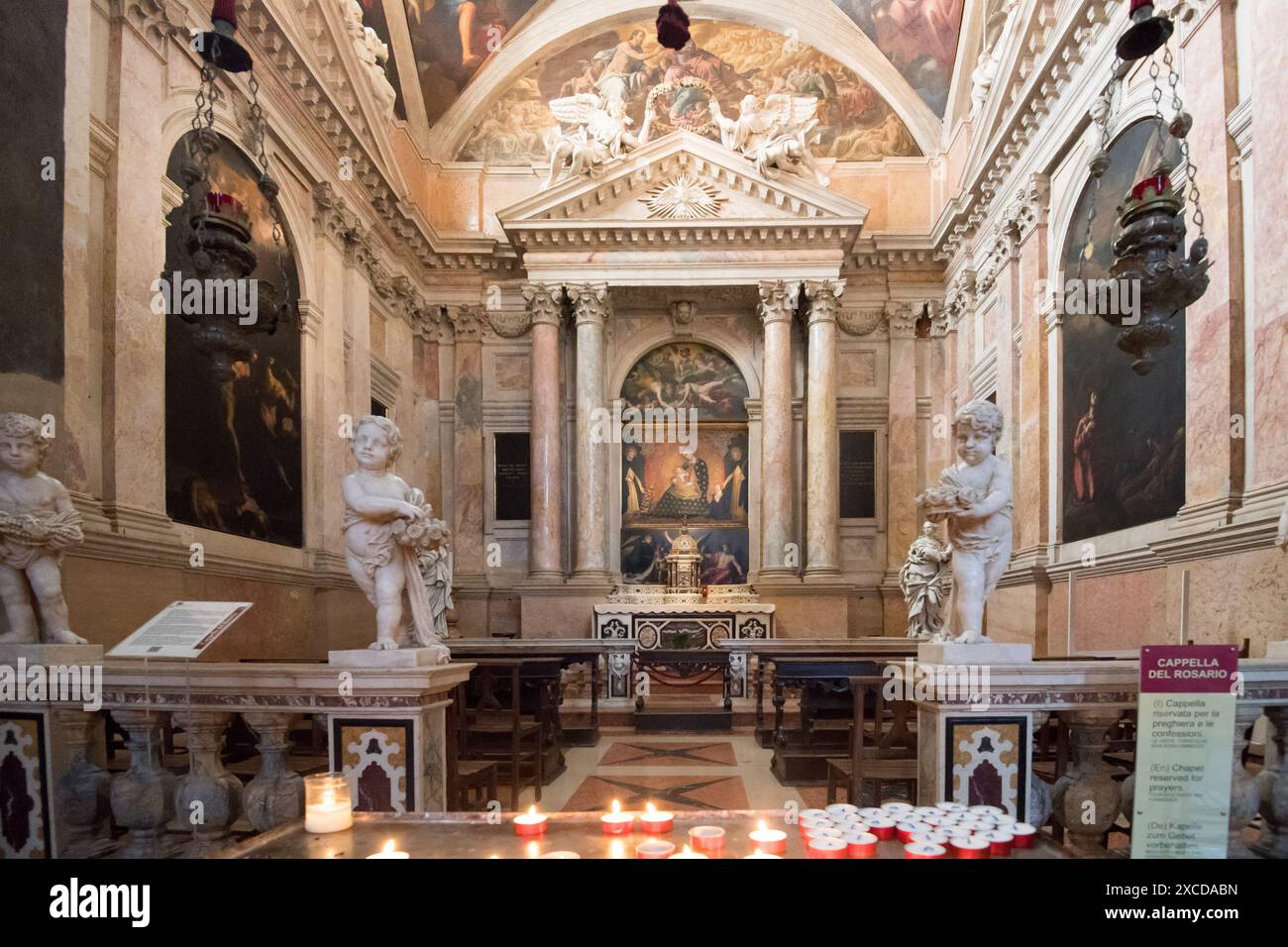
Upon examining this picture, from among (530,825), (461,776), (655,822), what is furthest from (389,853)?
(461,776)

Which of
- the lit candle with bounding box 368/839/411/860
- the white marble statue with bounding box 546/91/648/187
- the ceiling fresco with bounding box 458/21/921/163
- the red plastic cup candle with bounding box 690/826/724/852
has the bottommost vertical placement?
the lit candle with bounding box 368/839/411/860

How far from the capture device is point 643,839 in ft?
8.46

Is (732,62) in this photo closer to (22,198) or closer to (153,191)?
(153,191)

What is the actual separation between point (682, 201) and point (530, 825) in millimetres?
14768

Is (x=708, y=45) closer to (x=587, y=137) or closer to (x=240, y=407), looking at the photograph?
(x=587, y=137)

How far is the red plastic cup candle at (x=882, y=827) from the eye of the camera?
254 cm

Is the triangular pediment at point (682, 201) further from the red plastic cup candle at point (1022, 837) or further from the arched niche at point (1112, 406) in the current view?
the red plastic cup candle at point (1022, 837)

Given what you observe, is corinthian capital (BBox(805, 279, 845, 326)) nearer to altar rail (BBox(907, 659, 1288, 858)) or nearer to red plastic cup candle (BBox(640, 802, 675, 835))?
altar rail (BBox(907, 659, 1288, 858))

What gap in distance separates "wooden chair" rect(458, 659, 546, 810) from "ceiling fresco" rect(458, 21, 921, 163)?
12.7 metres

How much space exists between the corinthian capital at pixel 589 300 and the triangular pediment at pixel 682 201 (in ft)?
3.04

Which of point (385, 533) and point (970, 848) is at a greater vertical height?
point (385, 533)

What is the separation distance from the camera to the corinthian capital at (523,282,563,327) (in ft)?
53.3

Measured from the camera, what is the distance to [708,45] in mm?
17609

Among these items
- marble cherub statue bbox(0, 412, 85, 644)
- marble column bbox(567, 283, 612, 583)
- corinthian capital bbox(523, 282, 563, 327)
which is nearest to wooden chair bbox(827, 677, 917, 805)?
marble cherub statue bbox(0, 412, 85, 644)
